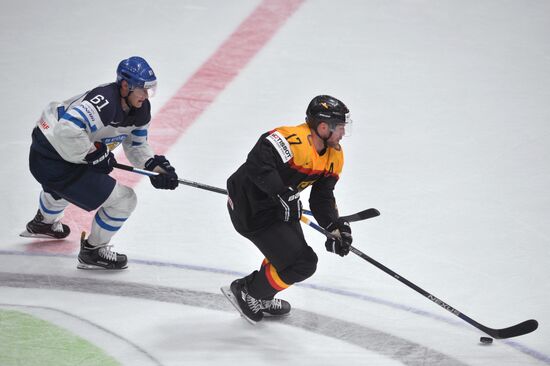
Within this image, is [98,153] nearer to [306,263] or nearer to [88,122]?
[88,122]

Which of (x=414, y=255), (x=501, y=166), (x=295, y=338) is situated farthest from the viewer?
(x=501, y=166)

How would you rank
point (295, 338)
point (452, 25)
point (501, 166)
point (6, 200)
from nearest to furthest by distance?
point (295, 338) → point (6, 200) → point (501, 166) → point (452, 25)

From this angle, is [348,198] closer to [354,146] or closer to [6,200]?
[354,146]

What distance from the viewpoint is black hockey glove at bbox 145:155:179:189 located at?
4.51 m

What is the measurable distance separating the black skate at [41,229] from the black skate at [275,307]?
1369 millimetres

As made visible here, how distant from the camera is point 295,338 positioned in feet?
13.5

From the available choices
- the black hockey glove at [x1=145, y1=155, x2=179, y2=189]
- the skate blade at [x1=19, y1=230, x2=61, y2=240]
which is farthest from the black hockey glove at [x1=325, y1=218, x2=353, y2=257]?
the skate blade at [x1=19, y1=230, x2=61, y2=240]

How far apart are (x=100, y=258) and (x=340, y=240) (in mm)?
1407

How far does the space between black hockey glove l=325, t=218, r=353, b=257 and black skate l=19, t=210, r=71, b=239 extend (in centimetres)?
169

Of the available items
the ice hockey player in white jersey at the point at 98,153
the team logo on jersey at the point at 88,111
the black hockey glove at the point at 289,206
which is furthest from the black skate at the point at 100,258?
the black hockey glove at the point at 289,206

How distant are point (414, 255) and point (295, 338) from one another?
97 cm

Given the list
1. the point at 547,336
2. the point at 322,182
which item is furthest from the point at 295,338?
the point at 547,336

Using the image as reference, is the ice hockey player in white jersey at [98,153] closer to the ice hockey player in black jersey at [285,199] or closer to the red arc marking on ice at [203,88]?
the red arc marking on ice at [203,88]

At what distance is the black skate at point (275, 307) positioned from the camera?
4.25 m
